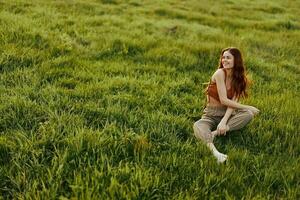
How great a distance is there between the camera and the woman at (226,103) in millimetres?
5516

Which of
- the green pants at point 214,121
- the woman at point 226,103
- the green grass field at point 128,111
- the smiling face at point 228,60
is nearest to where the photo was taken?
the green grass field at point 128,111

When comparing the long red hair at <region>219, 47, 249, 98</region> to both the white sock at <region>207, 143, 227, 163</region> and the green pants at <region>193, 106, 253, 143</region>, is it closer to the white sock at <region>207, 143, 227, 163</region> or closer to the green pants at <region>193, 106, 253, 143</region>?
the green pants at <region>193, 106, 253, 143</region>

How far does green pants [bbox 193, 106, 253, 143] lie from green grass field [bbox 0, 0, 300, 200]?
136 millimetres

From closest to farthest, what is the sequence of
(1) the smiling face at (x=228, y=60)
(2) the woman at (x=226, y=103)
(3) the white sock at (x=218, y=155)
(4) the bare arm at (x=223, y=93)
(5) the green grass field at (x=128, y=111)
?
(5) the green grass field at (x=128, y=111), (3) the white sock at (x=218, y=155), (2) the woman at (x=226, y=103), (4) the bare arm at (x=223, y=93), (1) the smiling face at (x=228, y=60)

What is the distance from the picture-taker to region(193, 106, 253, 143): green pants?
17.4 feet

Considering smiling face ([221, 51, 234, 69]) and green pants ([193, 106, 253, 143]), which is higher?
smiling face ([221, 51, 234, 69])

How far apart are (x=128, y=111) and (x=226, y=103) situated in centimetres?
130

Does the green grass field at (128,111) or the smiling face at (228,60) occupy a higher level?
the smiling face at (228,60)

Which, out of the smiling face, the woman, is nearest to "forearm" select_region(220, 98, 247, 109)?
the woman

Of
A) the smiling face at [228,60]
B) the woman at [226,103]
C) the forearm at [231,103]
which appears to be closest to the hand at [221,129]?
the woman at [226,103]

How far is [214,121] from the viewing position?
5758 millimetres

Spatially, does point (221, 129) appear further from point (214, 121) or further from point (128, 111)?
point (128, 111)

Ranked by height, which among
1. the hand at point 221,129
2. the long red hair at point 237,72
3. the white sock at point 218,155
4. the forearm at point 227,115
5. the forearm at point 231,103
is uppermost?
the long red hair at point 237,72

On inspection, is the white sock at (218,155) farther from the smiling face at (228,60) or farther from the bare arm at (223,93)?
the smiling face at (228,60)
